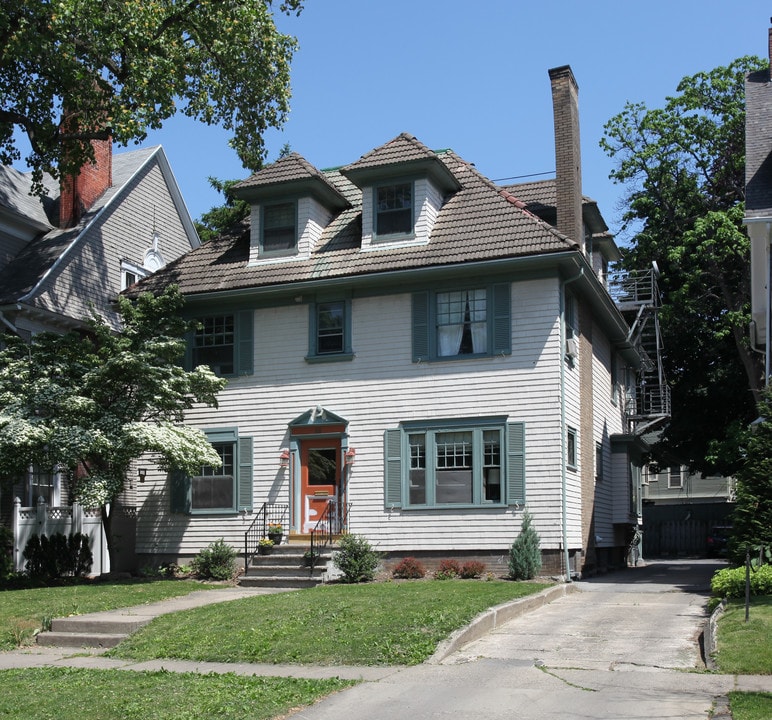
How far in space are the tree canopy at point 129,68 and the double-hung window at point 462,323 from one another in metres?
7.32

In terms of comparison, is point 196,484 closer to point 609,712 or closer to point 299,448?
point 299,448

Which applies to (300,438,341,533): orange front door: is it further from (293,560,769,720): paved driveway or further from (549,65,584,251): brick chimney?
(293,560,769,720): paved driveway

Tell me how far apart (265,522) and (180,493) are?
2.35m

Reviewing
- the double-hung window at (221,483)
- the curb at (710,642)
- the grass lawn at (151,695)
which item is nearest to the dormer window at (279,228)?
the double-hung window at (221,483)

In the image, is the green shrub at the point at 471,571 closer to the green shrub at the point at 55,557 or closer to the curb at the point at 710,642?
the curb at the point at 710,642

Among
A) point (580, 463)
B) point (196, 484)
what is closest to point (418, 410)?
point (580, 463)

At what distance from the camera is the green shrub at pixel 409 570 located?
19.4 m

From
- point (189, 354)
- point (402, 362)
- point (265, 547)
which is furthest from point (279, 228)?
point (265, 547)

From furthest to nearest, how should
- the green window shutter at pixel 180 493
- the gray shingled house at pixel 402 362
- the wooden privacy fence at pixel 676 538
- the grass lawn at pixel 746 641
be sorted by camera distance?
1. the wooden privacy fence at pixel 676 538
2. the green window shutter at pixel 180 493
3. the gray shingled house at pixel 402 362
4. the grass lawn at pixel 746 641

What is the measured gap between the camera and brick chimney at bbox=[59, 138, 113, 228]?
84.5 ft

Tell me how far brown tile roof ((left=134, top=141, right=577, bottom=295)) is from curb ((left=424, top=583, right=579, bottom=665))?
683 cm

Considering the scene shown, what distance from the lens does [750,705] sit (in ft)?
26.8

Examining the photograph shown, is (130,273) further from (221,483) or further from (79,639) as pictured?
(79,639)

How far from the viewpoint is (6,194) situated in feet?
85.5
